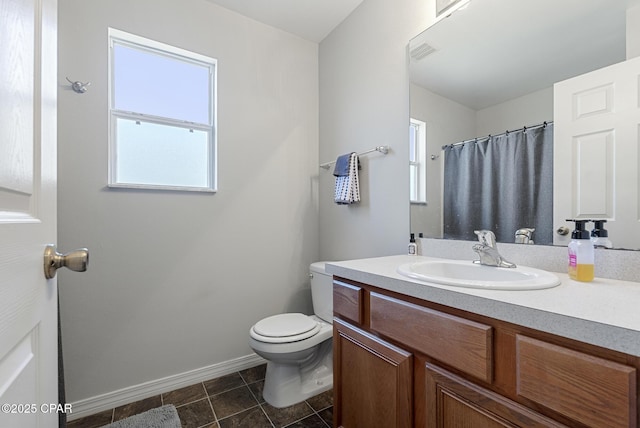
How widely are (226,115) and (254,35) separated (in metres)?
0.65

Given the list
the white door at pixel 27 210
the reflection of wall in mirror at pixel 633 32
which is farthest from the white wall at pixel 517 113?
the white door at pixel 27 210

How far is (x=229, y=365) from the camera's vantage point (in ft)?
6.41

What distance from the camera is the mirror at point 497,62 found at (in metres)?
0.99

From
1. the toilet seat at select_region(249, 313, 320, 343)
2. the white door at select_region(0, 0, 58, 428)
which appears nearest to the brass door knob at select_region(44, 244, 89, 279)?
the white door at select_region(0, 0, 58, 428)

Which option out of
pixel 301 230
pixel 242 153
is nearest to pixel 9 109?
pixel 242 153

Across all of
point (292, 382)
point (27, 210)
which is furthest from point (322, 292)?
point (27, 210)

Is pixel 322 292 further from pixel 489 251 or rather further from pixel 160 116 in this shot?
pixel 160 116

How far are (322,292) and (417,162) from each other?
103 centimetres

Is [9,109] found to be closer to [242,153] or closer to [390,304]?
[390,304]

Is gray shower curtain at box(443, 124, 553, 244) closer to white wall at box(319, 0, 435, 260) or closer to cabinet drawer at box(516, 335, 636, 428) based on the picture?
white wall at box(319, 0, 435, 260)

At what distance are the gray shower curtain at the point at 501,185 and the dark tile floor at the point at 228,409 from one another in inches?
48.1

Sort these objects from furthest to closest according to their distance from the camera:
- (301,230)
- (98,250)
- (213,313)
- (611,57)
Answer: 1. (301,230)
2. (213,313)
3. (98,250)
4. (611,57)

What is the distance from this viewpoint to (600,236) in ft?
3.13

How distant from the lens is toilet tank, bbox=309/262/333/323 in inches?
73.0
